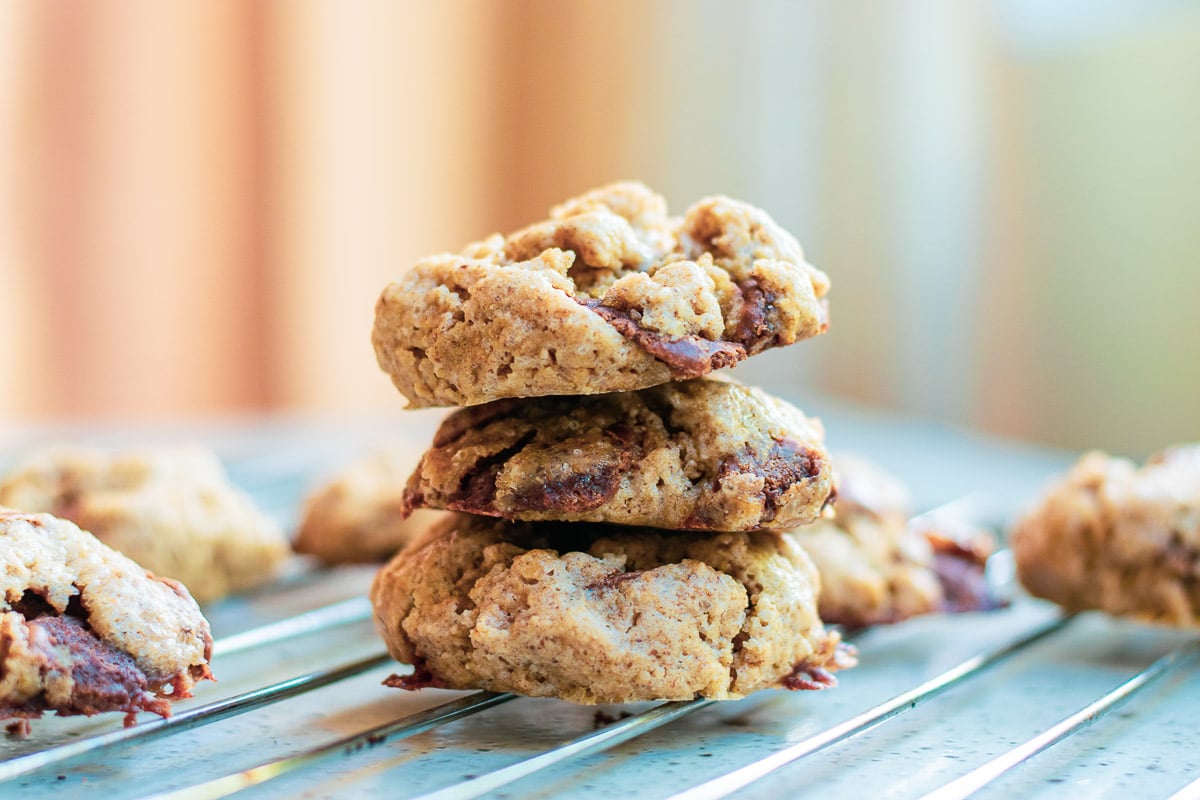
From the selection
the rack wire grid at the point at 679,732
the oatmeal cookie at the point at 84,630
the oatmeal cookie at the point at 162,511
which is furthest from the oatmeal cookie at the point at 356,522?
the oatmeal cookie at the point at 84,630

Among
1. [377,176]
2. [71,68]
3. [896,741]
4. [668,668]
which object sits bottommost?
[896,741]

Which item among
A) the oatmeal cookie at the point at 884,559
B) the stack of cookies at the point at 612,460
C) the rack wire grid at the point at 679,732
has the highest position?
the stack of cookies at the point at 612,460

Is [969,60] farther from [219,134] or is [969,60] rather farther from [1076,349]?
[219,134]

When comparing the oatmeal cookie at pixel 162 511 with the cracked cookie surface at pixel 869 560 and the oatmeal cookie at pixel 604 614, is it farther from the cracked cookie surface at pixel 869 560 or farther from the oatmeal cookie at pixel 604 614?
the cracked cookie surface at pixel 869 560

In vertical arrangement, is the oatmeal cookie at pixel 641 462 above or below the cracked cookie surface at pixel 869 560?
above

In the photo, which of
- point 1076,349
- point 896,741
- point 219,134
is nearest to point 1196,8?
point 1076,349

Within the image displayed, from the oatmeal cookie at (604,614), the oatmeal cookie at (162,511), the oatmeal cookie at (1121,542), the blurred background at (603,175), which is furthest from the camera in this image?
the blurred background at (603,175)
